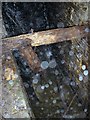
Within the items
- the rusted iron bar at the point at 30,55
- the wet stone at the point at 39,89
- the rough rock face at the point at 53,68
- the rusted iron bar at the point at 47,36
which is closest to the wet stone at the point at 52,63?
the rough rock face at the point at 53,68

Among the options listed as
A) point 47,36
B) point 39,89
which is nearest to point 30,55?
point 47,36

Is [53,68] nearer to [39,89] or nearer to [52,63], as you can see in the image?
[52,63]

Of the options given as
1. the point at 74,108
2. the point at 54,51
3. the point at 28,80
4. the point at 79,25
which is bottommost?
the point at 74,108

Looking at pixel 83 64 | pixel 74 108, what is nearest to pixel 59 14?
pixel 83 64

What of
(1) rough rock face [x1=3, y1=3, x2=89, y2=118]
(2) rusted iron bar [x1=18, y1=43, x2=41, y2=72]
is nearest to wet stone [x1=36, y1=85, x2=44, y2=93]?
(1) rough rock face [x1=3, y1=3, x2=89, y2=118]

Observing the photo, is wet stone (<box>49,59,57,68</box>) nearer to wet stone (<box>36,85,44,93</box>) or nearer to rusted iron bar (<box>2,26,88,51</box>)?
wet stone (<box>36,85,44,93</box>)

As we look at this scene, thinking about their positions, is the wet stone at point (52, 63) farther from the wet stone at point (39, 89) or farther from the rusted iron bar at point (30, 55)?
the rusted iron bar at point (30, 55)

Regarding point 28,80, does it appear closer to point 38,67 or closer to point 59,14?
point 38,67
